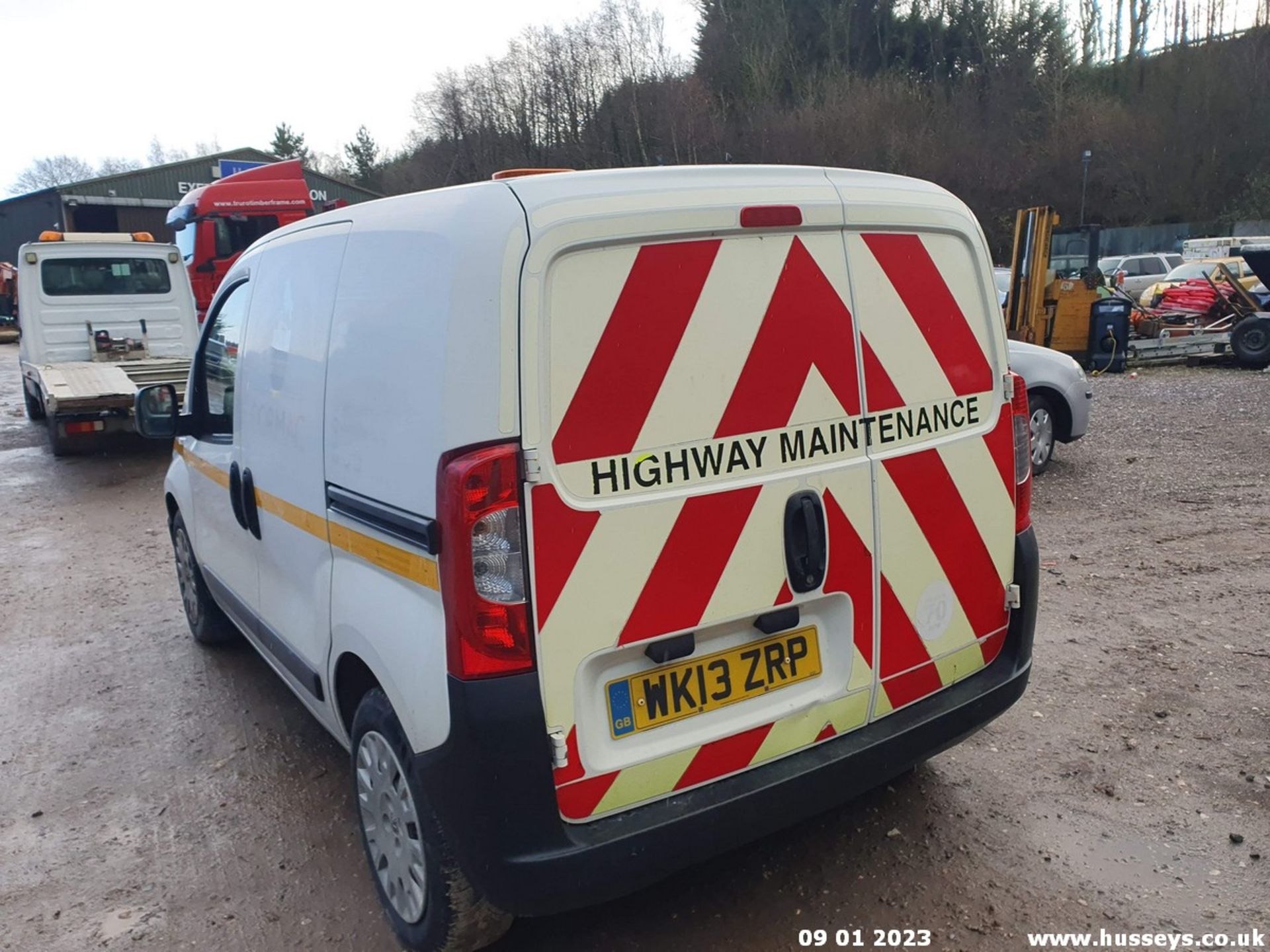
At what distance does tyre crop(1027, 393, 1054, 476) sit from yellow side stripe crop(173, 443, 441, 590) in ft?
20.2

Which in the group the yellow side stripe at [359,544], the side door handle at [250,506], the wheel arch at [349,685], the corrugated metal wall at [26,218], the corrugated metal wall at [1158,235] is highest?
the corrugated metal wall at [26,218]

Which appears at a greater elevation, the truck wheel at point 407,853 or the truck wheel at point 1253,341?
the truck wheel at point 407,853

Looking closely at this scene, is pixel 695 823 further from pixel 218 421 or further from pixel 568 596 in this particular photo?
pixel 218 421

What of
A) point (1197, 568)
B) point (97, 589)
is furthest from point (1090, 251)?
point (97, 589)

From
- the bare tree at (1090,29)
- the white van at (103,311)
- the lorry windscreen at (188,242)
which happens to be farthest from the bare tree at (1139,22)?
the white van at (103,311)

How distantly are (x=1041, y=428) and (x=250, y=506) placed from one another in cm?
633

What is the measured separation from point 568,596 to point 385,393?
0.72 metres

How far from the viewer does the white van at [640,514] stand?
2.09 m

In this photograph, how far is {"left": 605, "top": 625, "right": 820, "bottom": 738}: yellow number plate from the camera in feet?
7.34

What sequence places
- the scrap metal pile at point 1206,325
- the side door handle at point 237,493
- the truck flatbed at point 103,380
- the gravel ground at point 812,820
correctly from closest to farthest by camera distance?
1. the gravel ground at point 812,820
2. the side door handle at point 237,493
3. the truck flatbed at point 103,380
4. the scrap metal pile at point 1206,325

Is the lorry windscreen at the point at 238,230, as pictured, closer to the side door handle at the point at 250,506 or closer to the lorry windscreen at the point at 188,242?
the lorry windscreen at the point at 188,242

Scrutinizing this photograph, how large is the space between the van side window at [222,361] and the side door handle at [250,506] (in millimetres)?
294

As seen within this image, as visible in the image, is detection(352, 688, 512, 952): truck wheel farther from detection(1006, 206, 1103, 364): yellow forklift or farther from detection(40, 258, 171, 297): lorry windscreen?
detection(1006, 206, 1103, 364): yellow forklift

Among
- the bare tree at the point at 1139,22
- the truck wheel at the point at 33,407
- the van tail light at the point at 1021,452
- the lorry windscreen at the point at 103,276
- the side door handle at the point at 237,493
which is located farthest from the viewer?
the bare tree at the point at 1139,22
